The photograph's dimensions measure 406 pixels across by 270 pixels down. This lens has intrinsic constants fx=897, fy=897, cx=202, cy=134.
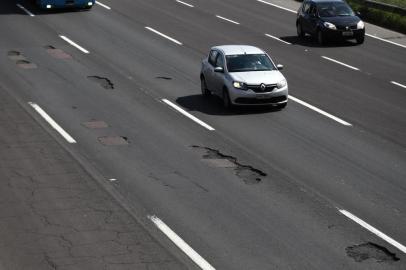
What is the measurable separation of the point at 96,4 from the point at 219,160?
86.8 feet

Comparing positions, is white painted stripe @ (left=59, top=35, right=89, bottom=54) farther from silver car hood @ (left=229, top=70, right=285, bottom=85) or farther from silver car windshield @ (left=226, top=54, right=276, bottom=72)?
silver car hood @ (left=229, top=70, right=285, bottom=85)

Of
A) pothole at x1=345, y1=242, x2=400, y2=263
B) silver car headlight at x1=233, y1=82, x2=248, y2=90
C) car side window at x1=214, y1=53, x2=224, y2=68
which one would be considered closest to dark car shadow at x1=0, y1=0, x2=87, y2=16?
car side window at x1=214, y1=53, x2=224, y2=68

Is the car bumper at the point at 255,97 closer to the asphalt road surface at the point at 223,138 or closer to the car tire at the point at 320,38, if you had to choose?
the asphalt road surface at the point at 223,138

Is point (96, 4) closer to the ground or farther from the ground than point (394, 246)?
closer to the ground

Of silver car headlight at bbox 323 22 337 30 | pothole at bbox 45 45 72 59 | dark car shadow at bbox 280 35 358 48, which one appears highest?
silver car headlight at bbox 323 22 337 30

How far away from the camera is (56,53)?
33594mm

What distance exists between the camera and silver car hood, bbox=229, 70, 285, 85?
25.0 meters

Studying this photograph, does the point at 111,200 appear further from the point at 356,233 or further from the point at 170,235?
the point at 356,233

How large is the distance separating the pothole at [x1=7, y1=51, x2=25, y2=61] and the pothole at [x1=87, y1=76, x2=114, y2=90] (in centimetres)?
417

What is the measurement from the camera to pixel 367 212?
16609mm

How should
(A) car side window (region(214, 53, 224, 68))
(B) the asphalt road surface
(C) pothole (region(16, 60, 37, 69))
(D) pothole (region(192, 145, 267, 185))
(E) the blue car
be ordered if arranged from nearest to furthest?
1. (B) the asphalt road surface
2. (D) pothole (region(192, 145, 267, 185))
3. (A) car side window (region(214, 53, 224, 68))
4. (C) pothole (region(16, 60, 37, 69))
5. (E) the blue car

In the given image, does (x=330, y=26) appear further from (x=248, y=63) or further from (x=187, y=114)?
(x=187, y=114)

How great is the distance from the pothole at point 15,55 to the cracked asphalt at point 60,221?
38.0 ft

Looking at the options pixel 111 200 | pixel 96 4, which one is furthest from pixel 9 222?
pixel 96 4
